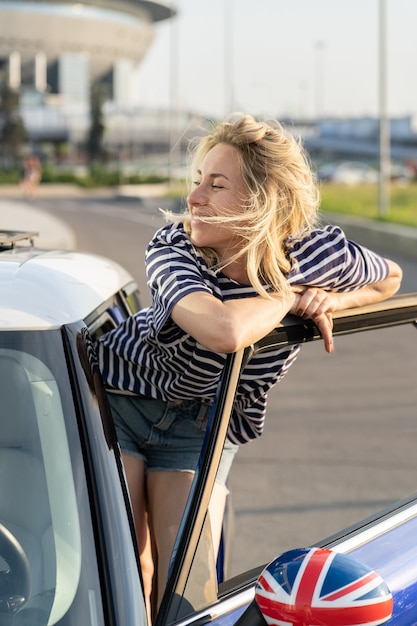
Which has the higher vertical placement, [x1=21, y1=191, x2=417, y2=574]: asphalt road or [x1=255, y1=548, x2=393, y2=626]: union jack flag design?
[x1=255, y1=548, x2=393, y2=626]: union jack flag design

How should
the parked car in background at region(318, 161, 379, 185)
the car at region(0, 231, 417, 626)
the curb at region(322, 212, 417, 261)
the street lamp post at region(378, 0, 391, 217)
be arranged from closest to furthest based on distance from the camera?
the car at region(0, 231, 417, 626), the curb at region(322, 212, 417, 261), the street lamp post at region(378, 0, 391, 217), the parked car in background at region(318, 161, 379, 185)

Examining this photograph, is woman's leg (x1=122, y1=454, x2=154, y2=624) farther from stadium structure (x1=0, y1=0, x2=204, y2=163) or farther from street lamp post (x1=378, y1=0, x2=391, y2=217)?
stadium structure (x1=0, y1=0, x2=204, y2=163)

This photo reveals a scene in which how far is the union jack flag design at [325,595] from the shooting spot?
5.22 feet

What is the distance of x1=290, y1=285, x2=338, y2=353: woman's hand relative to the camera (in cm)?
240

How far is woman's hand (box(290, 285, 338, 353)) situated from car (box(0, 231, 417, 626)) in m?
0.07

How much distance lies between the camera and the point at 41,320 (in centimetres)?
210

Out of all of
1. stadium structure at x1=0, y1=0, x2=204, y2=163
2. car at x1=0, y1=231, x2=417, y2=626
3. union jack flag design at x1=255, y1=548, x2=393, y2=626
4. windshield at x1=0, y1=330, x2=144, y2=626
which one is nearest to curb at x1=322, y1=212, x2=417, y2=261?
car at x1=0, y1=231, x2=417, y2=626

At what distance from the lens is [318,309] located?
7.92ft

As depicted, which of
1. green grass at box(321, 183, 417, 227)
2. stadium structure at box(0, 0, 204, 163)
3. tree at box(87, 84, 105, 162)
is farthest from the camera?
stadium structure at box(0, 0, 204, 163)

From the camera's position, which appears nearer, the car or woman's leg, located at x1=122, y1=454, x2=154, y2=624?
the car

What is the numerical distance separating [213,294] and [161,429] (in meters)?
0.41

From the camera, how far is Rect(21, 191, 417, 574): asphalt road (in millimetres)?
5281

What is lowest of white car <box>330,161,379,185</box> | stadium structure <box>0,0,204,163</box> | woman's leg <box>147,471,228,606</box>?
white car <box>330,161,379,185</box>

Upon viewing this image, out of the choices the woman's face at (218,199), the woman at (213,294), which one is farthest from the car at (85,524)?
the woman's face at (218,199)
